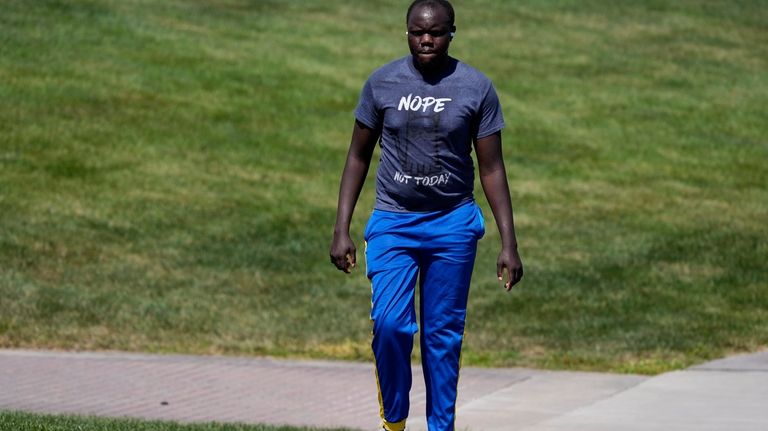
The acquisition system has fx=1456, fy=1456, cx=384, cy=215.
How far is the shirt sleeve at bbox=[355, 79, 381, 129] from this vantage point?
6.43m

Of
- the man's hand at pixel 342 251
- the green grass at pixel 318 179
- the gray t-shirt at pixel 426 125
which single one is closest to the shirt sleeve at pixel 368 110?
the gray t-shirt at pixel 426 125

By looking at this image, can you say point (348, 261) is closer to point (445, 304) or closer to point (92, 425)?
point (445, 304)

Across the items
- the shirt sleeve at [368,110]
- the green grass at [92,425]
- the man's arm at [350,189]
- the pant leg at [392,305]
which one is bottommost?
the green grass at [92,425]

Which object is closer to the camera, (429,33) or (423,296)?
(429,33)

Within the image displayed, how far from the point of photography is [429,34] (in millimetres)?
6316

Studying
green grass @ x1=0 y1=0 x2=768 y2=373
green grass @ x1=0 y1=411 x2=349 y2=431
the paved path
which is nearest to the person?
green grass @ x1=0 y1=411 x2=349 y2=431

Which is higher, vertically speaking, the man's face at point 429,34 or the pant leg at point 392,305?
the man's face at point 429,34

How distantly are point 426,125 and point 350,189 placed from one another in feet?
1.74

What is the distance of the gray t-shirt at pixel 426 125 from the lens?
6.32 meters

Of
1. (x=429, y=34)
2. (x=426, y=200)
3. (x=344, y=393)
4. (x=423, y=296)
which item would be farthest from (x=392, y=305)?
(x=344, y=393)

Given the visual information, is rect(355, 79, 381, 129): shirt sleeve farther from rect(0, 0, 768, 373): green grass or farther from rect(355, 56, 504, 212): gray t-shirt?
rect(0, 0, 768, 373): green grass

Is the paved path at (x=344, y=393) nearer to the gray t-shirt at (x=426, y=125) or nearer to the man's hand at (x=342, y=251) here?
the man's hand at (x=342, y=251)

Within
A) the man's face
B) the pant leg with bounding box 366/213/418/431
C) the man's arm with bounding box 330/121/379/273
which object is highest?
the man's face

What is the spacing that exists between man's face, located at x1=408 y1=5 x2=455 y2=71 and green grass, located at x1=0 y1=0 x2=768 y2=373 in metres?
4.40
